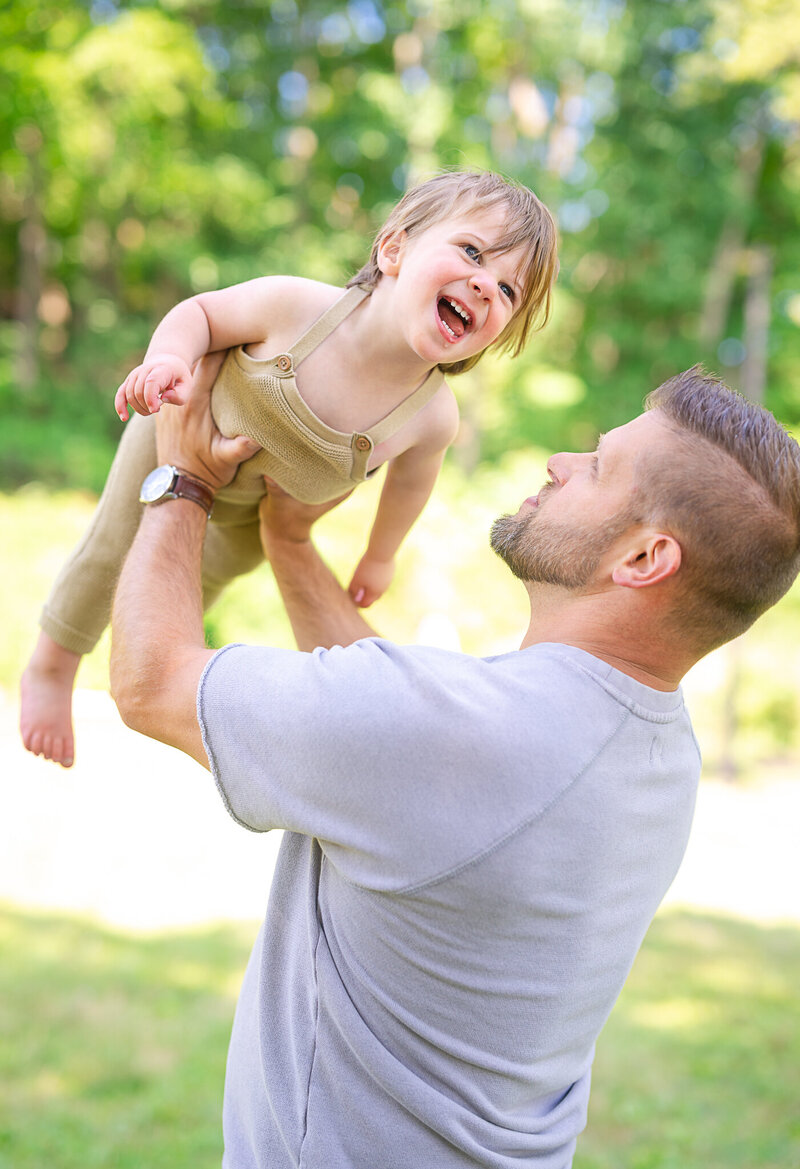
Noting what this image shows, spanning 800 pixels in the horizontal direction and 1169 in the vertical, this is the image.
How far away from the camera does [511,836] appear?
3.94 feet

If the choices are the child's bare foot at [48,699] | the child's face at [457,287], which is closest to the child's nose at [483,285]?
the child's face at [457,287]

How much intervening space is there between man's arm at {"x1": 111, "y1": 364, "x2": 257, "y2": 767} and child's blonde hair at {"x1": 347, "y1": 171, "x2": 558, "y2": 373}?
0.40 metres

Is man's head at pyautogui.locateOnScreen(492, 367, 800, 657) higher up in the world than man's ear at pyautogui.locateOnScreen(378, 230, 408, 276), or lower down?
lower down

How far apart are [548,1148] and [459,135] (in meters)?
13.5

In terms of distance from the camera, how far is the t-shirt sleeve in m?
1.19

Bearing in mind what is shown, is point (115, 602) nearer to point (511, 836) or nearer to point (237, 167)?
point (511, 836)

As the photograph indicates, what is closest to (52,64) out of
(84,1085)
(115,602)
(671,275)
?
(671,275)

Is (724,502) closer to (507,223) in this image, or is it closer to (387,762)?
(387,762)

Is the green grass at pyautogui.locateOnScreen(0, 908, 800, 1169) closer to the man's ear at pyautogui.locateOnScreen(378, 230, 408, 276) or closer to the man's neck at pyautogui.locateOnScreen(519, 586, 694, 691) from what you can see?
the man's neck at pyautogui.locateOnScreen(519, 586, 694, 691)

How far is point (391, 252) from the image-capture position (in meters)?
1.73

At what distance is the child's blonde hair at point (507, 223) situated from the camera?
167cm

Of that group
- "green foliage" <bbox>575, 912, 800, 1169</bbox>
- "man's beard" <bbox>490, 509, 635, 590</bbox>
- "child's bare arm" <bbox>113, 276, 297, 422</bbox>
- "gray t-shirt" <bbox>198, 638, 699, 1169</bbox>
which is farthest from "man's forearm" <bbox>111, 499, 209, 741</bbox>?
"green foliage" <bbox>575, 912, 800, 1169</bbox>

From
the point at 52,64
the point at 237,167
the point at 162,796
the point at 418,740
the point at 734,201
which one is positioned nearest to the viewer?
the point at 418,740

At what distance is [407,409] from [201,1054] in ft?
10.4
